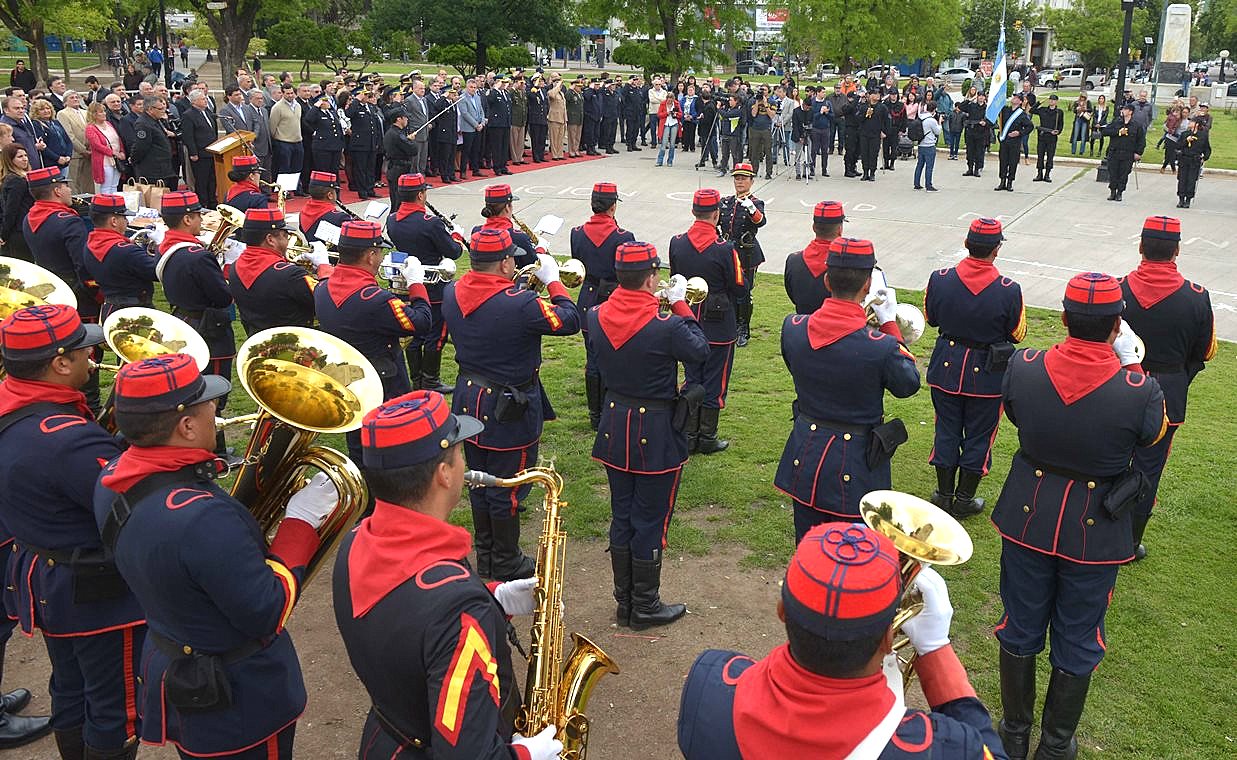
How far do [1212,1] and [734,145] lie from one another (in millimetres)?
62358

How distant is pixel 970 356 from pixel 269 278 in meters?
5.49

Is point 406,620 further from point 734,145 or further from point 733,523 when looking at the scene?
point 734,145

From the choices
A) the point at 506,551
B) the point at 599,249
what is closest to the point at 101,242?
the point at 599,249

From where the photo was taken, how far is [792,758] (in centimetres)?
244

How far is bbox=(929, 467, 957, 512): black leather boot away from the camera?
7.96 meters

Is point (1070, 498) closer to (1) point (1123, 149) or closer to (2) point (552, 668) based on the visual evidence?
(2) point (552, 668)

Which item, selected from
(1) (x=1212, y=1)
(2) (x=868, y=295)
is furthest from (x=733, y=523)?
(1) (x=1212, y=1)

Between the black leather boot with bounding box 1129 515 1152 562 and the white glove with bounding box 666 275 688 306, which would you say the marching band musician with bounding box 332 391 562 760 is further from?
the black leather boot with bounding box 1129 515 1152 562

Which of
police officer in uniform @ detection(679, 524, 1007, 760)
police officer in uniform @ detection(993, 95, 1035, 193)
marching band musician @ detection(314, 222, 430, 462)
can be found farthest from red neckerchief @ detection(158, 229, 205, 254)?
police officer in uniform @ detection(993, 95, 1035, 193)

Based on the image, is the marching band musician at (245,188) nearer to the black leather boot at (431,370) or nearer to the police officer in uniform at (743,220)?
the black leather boot at (431,370)

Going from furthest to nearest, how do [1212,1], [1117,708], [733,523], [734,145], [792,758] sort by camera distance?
[1212,1]
[734,145]
[733,523]
[1117,708]
[792,758]

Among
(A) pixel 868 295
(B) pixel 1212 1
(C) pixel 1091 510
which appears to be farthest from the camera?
(B) pixel 1212 1

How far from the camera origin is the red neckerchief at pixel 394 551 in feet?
10.3

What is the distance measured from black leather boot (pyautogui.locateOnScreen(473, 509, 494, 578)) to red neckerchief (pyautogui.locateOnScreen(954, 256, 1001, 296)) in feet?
12.9
